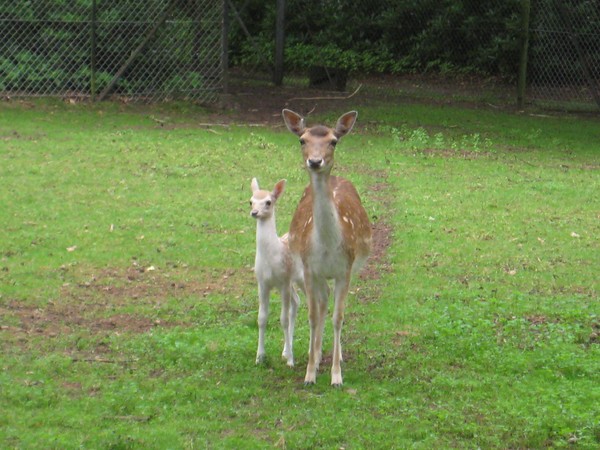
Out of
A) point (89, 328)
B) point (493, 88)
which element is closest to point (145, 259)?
point (89, 328)

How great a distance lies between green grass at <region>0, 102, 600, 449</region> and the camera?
5.90m

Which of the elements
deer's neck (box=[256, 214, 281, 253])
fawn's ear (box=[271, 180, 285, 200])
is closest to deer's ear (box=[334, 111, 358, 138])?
fawn's ear (box=[271, 180, 285, 200])

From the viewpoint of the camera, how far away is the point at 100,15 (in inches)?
677

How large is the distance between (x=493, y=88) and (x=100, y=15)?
7.71 metres

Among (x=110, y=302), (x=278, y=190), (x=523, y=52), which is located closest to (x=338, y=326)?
(x=278, y=190)

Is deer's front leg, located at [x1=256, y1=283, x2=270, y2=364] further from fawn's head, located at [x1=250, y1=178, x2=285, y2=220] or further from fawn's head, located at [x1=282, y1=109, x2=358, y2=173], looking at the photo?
fawn's head, located at [x1=282, y1=109, x2=358, y2=173]

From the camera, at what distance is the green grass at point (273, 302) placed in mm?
5902

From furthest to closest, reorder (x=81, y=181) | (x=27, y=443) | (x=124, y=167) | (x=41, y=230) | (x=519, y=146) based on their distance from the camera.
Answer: (x=519, y=146), (x=124, y=167), (x=81, y=181), (x=41, y=230), (x=27, y=443)

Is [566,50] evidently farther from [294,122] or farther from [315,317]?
[315,317]

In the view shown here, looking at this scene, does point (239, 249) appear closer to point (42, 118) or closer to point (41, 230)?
point (41, 230)

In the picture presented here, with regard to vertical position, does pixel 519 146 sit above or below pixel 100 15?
below

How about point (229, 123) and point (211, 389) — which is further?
point (229, 123)

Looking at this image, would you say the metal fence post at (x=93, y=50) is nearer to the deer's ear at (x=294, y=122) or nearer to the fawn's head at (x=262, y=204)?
the fawn's head at (x=262, y=204)

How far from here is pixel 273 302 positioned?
8.29 metres
